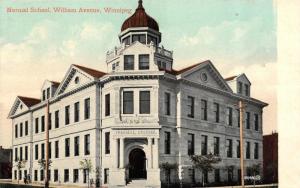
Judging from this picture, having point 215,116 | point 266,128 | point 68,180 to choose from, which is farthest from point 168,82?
point 68,180

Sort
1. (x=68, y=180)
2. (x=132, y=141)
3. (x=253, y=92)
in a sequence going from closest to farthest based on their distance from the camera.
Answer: (x=253, y=92), (x=132, y=141), (x=68, y=180)

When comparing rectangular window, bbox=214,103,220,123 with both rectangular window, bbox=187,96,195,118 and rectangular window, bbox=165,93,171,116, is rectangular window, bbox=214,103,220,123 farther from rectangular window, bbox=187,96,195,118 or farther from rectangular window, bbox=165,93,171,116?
rectangular window, bbox=165,93,171,116

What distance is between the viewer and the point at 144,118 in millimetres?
18828

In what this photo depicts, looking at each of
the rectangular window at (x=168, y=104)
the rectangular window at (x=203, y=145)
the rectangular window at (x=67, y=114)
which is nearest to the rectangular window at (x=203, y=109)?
the rectangular window at (x=203, y=145)

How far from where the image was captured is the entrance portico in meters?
18.9

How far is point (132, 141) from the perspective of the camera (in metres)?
19.4

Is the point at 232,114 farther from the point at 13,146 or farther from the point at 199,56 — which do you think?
the point at 13,146

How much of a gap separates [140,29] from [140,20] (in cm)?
233

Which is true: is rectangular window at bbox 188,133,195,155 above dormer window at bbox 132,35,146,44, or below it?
below

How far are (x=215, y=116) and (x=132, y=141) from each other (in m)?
3.62

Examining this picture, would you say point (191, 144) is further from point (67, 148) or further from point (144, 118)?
point (67, 148)

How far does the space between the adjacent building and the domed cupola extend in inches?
3.0

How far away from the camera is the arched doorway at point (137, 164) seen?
19.1m

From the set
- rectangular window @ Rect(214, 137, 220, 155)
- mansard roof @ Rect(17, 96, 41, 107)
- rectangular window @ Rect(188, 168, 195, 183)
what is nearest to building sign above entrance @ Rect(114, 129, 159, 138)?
rectangular window @ Rect(188, 168, 195, 183)
